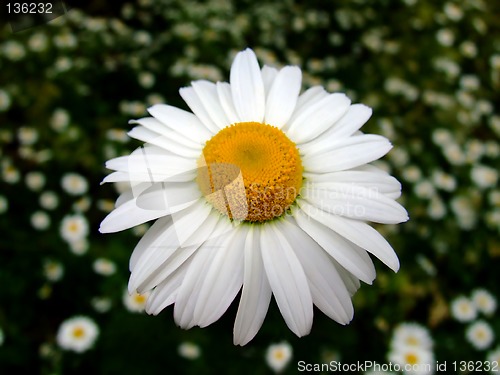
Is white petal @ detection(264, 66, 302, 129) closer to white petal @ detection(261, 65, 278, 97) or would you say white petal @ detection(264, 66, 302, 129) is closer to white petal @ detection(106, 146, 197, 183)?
white petal @ detection(261, 65, 278, 97)

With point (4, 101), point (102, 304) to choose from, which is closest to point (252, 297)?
point (102, 304)

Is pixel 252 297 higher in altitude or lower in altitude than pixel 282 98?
lower

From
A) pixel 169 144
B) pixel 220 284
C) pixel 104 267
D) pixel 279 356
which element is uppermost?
pixel 169 144

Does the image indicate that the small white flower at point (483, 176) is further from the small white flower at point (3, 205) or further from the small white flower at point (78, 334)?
the small white flower at point (3, 205)

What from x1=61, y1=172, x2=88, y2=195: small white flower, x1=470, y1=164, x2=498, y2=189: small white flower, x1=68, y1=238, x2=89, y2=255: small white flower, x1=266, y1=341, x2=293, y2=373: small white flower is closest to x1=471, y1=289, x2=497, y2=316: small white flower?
x1=470, y1=164, x2=498, y2=189: small white flower

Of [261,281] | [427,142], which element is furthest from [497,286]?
[261,281]

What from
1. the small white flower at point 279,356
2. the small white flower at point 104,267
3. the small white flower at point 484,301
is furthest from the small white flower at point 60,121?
the small white flower at point 484,301

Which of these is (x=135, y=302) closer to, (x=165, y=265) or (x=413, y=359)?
(x=165, y=265)
